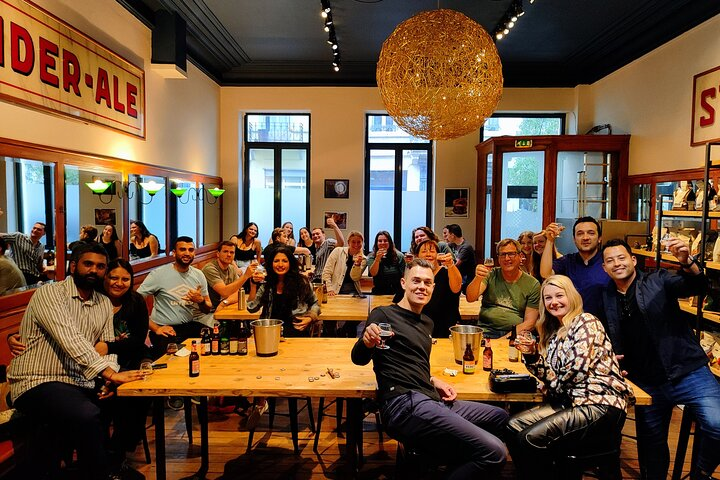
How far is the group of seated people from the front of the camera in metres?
2.31

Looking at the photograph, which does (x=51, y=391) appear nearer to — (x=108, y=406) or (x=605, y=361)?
(x=108, y=406)

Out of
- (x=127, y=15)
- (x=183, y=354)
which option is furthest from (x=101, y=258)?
(x=127, y=15)

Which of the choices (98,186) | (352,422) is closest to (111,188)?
(98,186)

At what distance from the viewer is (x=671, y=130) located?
5.84 meters

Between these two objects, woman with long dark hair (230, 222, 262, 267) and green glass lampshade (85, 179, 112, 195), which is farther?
woman with long dark hair (230, 222, 262, 267)

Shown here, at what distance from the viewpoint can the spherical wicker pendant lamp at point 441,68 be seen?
3.90 meters

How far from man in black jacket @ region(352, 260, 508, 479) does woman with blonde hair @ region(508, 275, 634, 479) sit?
0.19m

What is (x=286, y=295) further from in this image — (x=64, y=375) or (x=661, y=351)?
(x=661, y=351)

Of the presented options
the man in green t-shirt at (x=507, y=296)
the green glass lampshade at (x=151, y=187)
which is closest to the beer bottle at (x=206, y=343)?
the man in green t-shirt at (x=507, y=296)

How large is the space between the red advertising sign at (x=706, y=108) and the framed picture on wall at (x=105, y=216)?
609 cm

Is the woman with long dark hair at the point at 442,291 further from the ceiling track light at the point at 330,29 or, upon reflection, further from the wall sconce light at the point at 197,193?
the wall sconce light at the point at 197,193

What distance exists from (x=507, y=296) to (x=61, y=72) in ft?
13.3

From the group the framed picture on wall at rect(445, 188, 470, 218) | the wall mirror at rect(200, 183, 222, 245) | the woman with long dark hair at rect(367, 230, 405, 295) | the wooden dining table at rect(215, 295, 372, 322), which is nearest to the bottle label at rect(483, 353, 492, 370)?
the wooden dining table at rect(215, 295, 372, 322)

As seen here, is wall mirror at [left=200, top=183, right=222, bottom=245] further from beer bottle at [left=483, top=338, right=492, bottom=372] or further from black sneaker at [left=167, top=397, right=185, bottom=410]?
beer bottle at [left=483, top=338, right=492, bottom=372]
